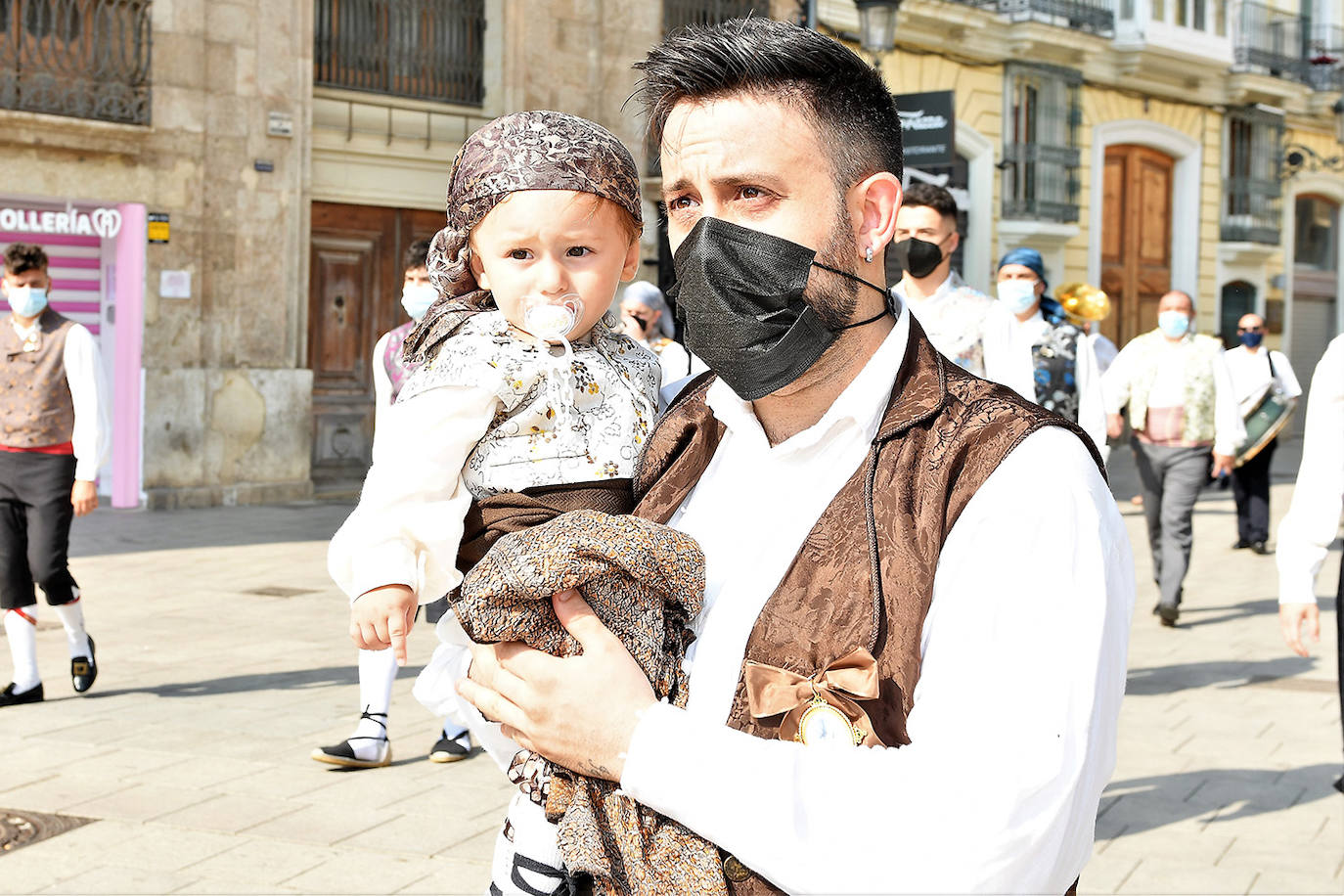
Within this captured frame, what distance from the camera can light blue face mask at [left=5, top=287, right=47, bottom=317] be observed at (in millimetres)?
7629

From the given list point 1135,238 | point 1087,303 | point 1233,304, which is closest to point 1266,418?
point 1087,303

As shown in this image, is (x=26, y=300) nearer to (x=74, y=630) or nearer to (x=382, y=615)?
(x=74, y=630)

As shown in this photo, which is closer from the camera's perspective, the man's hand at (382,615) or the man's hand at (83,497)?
the man's hand at (382,615)

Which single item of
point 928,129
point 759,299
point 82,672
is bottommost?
point 82,672

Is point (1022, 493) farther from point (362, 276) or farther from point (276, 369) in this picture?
point (362, 276)

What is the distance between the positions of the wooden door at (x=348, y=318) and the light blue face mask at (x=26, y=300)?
9.37 meters

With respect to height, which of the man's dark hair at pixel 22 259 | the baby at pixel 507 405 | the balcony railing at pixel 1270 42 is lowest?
the baby at pixel 507 405

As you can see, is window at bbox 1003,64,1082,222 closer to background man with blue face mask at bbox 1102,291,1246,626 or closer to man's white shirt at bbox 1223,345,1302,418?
man's white shirt at bbox 1223,345,1302,418

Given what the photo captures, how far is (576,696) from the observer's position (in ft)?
6.03

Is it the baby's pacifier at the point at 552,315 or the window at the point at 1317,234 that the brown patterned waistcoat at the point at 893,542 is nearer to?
the baby's pacifier at the point at 552,315

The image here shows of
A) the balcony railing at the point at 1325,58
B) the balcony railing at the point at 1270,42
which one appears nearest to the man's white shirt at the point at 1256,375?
the balcony railing at the point at 1270,42

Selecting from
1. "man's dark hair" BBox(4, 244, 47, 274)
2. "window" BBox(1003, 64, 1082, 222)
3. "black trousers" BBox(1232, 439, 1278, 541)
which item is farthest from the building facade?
"man's dark hair" BBox(4, 244, 47, 274)

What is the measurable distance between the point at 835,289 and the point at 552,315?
2.06ft

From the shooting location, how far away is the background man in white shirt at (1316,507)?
14.3 feet
